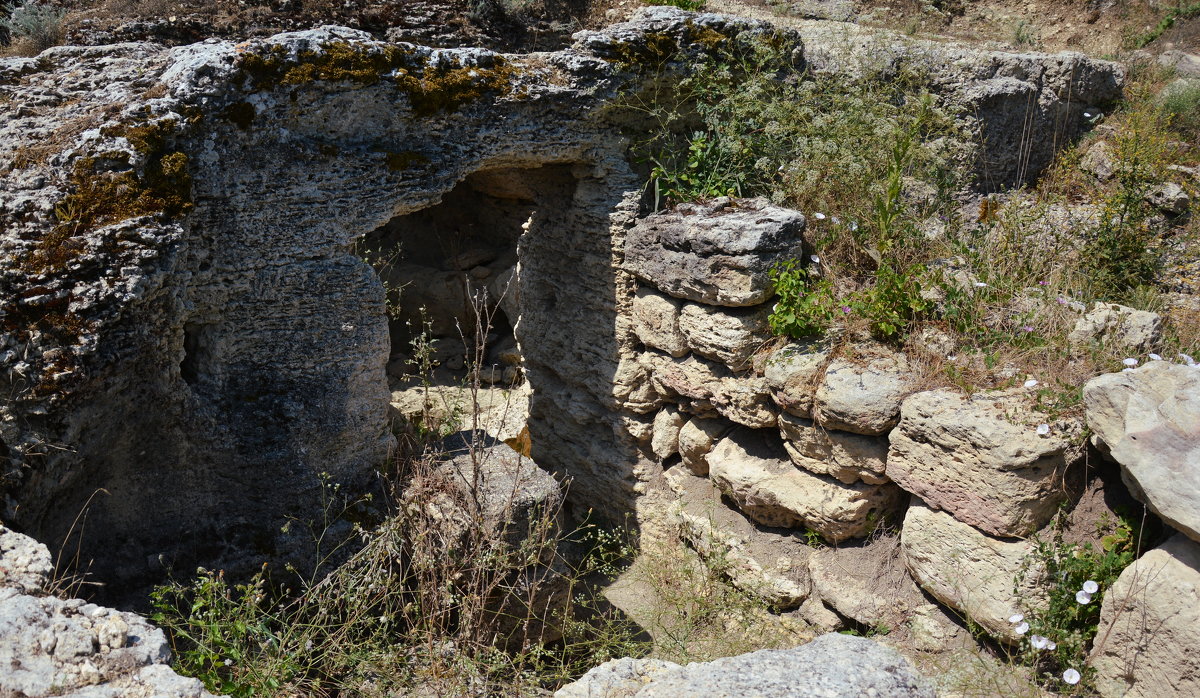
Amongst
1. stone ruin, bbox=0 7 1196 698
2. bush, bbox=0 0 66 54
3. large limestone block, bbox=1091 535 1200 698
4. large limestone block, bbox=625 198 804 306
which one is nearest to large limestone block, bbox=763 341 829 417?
stone ruin, bbox=0 7 1196 698

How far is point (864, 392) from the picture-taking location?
429 centimetres

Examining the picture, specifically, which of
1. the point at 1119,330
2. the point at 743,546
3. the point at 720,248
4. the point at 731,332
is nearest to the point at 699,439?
the point at 743,546

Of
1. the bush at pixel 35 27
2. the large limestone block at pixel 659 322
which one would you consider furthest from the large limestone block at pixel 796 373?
the bush at pixel 35 27

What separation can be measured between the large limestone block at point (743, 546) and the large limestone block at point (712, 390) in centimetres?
58

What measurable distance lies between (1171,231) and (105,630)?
6393 mm

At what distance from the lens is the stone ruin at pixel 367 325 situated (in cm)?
367

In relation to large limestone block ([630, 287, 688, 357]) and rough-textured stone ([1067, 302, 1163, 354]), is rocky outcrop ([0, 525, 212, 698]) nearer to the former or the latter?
large limestone block ([630, 287, 688, 357])

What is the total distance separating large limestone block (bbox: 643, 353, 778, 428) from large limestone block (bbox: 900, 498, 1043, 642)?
104 centimetres

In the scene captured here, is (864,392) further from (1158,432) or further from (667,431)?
(667,431)

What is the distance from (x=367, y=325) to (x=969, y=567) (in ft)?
11.1

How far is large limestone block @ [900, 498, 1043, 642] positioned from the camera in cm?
389

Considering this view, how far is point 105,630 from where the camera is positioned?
2.52 meters

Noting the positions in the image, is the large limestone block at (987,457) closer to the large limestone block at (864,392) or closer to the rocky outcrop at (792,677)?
the large limestone block at (864,392)

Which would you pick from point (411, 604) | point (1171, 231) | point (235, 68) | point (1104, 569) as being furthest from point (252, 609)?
point (1171, 231)
